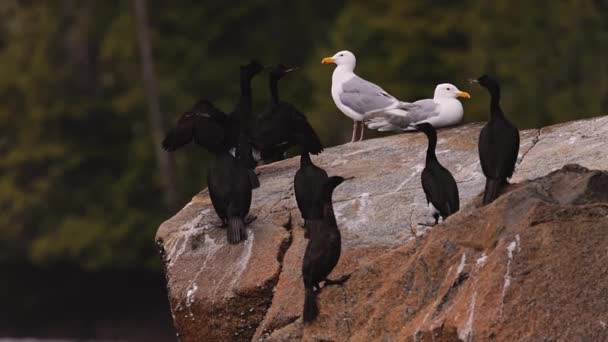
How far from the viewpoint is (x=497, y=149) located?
A: 14.4 meters

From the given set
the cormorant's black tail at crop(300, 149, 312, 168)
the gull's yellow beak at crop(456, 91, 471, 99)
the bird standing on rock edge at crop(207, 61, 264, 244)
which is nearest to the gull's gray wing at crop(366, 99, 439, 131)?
the gull's yellow beak at crop(456, 91, 471, 99)

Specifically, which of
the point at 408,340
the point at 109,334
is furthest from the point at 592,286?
the point at 109,334

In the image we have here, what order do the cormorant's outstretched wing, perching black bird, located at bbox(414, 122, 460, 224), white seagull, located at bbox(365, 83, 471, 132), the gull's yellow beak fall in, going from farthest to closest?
white seagull, located at bbox(365, 83, 471, 132)
the gull's yellow beak
the cormorant's outstretched wing
perching black bird, located at bbox(414, 122, 460, 224)

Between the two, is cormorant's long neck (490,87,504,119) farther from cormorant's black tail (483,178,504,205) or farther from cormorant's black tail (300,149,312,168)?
cormorant's black tail (300,149,312,168)

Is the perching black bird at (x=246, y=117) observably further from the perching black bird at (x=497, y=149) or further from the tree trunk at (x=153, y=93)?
the tree trunk at (x=153, y=93)

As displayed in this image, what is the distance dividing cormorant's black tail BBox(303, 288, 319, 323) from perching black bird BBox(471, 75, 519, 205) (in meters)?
1.62

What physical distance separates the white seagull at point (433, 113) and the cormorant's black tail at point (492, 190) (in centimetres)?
318

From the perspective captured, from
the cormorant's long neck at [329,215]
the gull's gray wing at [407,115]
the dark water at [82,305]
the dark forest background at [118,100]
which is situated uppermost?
the gull's gray wing at [407,115]

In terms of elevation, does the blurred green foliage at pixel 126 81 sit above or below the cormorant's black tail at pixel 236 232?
below

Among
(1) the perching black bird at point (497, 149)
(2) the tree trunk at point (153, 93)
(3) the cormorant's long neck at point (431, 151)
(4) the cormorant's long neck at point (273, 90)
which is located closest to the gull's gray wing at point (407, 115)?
(4) the cormorant's long neck at point (273, 90)

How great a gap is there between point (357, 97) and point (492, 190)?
4732 millimetres

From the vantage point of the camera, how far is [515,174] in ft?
52.3

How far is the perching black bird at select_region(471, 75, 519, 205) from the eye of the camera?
556 inches

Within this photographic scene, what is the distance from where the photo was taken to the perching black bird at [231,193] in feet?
51.3
